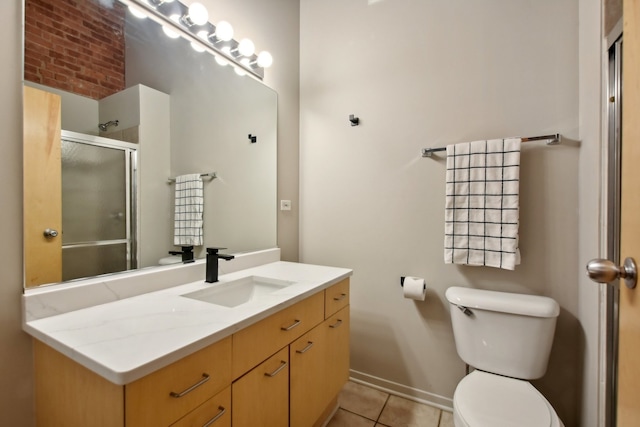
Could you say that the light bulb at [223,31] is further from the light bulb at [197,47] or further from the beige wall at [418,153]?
the beige wall at [418,153]

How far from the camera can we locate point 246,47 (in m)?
1.66

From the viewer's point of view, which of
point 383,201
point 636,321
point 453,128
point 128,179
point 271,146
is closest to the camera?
point 636,321

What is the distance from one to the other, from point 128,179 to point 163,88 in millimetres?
469

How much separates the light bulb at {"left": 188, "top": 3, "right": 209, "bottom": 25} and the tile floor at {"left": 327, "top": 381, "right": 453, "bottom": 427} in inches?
84.6

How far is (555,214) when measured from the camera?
4.69 feet

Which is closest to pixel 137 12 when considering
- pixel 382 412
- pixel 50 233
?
pixel 50 233

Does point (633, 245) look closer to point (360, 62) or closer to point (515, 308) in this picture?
point (515, 308)

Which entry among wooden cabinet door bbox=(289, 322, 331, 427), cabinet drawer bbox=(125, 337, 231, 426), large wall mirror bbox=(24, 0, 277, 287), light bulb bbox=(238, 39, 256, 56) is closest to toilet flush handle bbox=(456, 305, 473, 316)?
wooden cabinet door bbox=(289, 322, 331, 427)

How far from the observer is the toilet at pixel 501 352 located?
109cm

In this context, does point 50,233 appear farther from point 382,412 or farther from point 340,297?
point 382,412

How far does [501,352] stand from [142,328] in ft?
4.88

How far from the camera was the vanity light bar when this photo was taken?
1272 mm

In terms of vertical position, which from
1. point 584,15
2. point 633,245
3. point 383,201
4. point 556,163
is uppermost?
point 584,15

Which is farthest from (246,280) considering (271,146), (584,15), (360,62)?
(584,15)
